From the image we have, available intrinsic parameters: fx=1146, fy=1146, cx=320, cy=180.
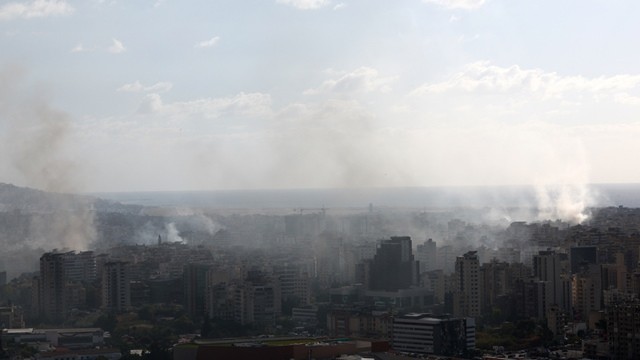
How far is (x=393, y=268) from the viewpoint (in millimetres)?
20484

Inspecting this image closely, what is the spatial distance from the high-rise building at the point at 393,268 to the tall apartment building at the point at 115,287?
428 centimetres

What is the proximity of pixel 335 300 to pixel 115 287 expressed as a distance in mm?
3834

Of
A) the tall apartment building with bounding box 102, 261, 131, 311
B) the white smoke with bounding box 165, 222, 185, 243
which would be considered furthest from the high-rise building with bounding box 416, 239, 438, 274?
the white smoke with bounding box 165, 222, 185, 243

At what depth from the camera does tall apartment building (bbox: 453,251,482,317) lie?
697 inches

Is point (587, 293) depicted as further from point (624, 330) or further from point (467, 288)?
point (624, 330)

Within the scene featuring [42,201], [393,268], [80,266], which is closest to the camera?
[393,268]

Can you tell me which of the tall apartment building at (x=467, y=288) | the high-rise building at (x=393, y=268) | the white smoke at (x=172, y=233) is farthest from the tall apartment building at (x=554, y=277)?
the white smoke at (x=172, y=233)

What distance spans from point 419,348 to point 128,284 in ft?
26.3

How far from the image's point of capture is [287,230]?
34.0 metres

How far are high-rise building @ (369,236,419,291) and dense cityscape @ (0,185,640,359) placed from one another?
1.0 inches

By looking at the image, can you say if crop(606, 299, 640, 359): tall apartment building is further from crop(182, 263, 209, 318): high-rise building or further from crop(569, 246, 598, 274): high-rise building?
crop(182, 263, 209, 318): high-rise building

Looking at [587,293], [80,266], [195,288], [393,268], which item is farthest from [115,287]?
[587,293]

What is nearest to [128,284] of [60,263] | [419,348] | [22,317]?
[60,263]

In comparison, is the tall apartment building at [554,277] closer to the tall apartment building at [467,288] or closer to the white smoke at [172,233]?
the tall apartment building at [467,288]
